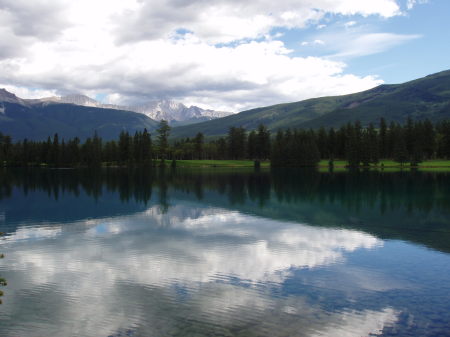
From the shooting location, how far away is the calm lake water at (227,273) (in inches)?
628

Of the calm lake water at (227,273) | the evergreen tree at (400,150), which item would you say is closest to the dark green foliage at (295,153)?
the evergreen tree at (400,150)

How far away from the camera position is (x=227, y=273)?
22.6m

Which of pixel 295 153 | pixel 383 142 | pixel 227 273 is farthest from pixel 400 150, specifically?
pixel 227 273

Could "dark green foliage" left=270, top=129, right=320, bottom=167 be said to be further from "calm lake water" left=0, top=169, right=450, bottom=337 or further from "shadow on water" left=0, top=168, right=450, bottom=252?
"calm lake water" left=0, top=169, right=450, bottom=337

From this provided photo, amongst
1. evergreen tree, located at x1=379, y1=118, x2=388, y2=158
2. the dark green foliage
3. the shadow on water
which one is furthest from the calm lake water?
evergreen tree, located at x1=379, y1=118, x2=388, y2=158

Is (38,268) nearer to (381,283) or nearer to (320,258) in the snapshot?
(320,258)

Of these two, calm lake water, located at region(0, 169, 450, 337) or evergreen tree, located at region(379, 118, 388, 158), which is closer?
calm lake water, located at region(0, 169, 450, 337)

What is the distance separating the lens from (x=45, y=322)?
1628 centimetres

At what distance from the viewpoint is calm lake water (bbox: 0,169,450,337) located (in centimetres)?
1595

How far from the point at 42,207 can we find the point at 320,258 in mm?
40895

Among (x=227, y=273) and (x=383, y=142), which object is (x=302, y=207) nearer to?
(x=227, y=273)

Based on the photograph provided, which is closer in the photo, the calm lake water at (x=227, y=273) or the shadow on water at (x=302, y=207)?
the calm lake water at (x=227, y=273)

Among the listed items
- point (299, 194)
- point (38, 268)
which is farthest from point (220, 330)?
point (299, 194)

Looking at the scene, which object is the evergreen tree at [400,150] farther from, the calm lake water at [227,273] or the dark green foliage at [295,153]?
the calm lake water at [227,273]
